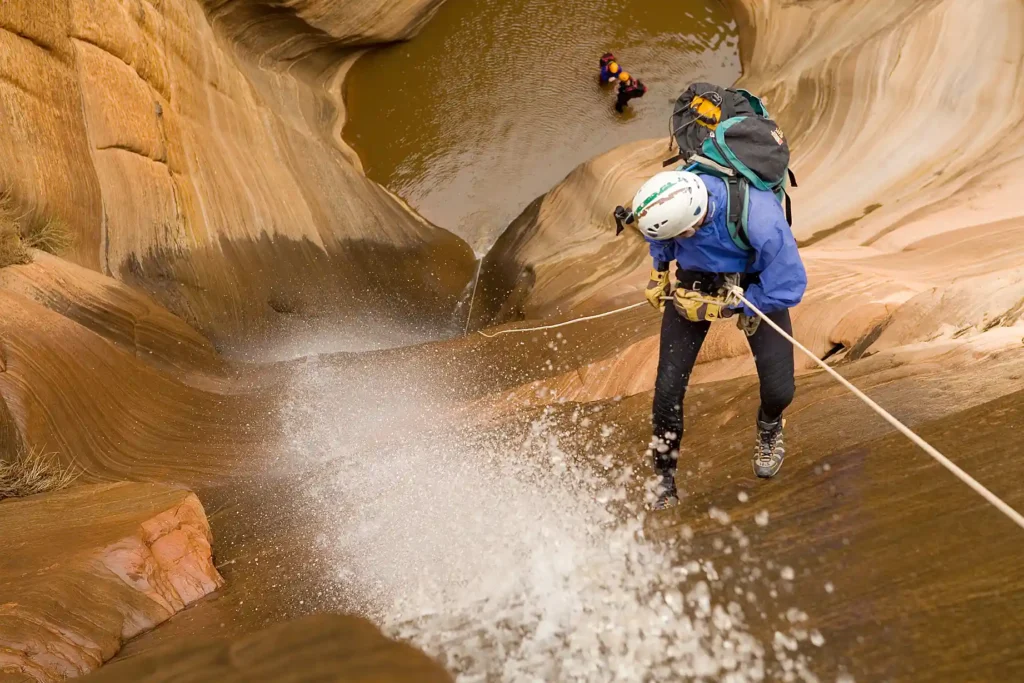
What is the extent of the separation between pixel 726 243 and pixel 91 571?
3305 millimetres

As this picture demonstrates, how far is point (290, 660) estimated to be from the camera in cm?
268

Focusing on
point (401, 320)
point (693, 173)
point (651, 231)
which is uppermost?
point (693, 173)

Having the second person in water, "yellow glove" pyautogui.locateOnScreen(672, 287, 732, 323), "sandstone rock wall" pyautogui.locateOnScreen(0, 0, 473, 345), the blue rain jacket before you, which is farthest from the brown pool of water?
the blue rain jacket

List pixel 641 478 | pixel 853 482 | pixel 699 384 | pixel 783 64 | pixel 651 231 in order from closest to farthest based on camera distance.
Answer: pixel 651 231 < pixel 853 482 < pixel 641 478 < pixel 699 384 < pixel 783 64

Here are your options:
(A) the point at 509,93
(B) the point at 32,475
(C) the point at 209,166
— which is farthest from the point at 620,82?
(B) the point at 32,475

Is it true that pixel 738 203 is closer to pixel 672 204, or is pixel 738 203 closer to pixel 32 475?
pixel 672 204

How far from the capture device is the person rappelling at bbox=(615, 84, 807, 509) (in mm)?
3008

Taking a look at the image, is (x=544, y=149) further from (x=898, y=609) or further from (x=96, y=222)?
(x=898, y=609)

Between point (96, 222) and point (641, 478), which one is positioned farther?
point (96, 222)

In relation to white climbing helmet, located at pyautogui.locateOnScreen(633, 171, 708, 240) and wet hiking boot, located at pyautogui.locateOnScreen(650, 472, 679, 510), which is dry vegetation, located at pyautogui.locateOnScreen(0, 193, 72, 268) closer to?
white climbing helmet, located at pyautogui.locateOnScreen(633, 171, 708, 240)

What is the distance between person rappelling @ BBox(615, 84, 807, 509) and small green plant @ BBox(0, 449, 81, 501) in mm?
3390

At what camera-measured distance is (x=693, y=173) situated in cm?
312

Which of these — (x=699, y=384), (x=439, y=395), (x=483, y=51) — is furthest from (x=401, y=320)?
(x=483, y=51)

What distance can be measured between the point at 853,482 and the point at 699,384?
60.6 inches
